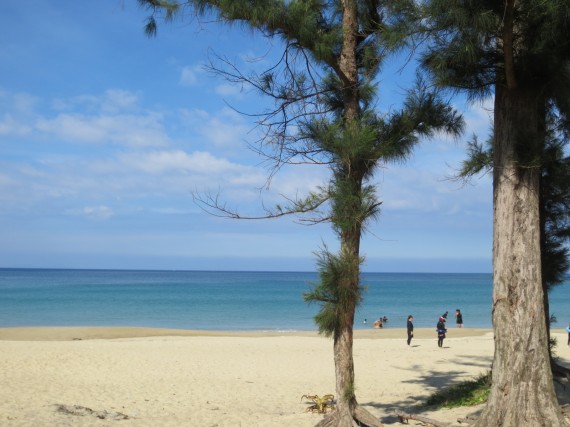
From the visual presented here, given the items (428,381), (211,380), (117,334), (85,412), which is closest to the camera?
(85,412)

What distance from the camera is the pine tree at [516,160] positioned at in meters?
5.52

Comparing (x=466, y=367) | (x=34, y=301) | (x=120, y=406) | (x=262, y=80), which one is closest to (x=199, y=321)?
(x=34, y=301)

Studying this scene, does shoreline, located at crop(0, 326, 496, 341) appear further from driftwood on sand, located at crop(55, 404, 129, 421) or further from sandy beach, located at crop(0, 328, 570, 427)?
driftwood on sand, located at crop(55, 404, 129, 421)

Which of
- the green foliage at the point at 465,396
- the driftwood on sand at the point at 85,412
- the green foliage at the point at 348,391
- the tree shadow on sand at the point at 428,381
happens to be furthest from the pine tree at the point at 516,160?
the driftwood on sand at the point at 85,412

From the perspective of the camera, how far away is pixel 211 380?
13.6 metres

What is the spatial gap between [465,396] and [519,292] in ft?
13.2

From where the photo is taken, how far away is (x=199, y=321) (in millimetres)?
41094

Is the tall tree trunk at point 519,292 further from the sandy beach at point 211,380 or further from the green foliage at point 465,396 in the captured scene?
the green foliage at point 465,396

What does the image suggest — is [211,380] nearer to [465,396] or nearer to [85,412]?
[85,412]

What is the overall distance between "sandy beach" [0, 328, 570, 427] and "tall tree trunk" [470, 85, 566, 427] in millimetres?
2268

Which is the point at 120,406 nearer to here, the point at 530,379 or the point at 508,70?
the point at 530,379

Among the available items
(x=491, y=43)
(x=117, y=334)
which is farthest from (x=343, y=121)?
(x=117, y=334)

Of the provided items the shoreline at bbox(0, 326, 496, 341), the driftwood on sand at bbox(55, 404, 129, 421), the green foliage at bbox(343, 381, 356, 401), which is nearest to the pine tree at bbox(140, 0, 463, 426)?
the green foliage at bbox(343, 381, 356, 401)

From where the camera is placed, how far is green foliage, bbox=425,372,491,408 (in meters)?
8.80
